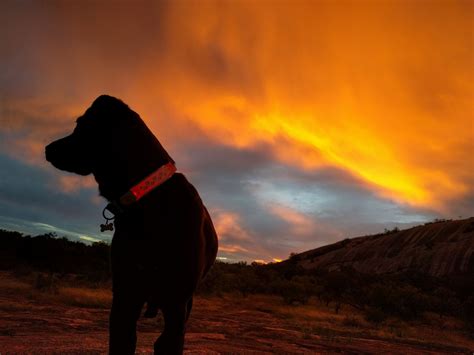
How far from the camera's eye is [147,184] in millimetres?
2707

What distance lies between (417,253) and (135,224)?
125ft

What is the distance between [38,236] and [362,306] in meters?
18.4

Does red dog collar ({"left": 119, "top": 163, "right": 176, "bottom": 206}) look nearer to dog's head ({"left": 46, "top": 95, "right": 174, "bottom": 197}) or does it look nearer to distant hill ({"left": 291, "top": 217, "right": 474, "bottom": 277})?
dog's head ({"left": 46, "top": 95, "right": 174, "bottom": 197})

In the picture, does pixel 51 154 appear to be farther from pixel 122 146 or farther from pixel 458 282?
pixel 458 282

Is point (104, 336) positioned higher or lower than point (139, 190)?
lower

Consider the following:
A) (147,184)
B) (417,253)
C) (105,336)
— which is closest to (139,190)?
(147,184)

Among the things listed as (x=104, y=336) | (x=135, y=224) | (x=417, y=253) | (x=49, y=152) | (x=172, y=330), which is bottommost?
(x=104, y=336)

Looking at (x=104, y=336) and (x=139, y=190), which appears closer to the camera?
(x=139, y=190)

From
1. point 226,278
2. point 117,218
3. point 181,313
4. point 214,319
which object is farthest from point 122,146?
point 226,278

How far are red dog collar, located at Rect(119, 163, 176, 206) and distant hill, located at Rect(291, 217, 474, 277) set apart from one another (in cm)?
3185

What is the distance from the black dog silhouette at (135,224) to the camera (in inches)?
106

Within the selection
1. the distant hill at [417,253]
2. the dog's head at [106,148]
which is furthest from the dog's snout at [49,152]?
the distant hill at [417,253]

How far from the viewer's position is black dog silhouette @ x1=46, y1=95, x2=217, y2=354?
2.70 m

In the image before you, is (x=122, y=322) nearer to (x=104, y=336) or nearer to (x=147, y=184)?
(x=147, y=184)
